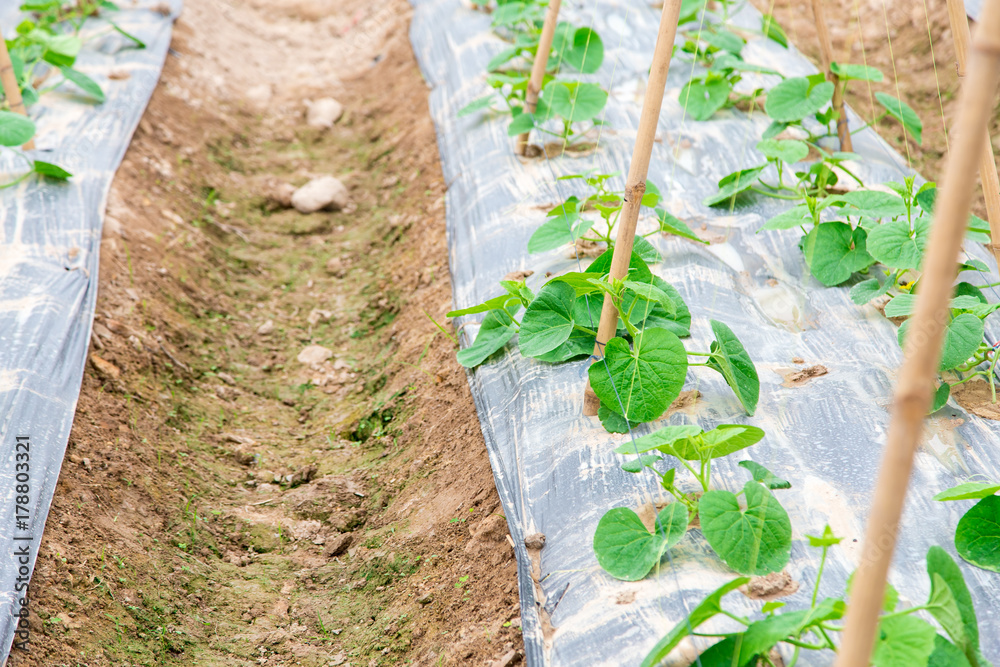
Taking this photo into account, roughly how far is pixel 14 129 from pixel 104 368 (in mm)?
1133

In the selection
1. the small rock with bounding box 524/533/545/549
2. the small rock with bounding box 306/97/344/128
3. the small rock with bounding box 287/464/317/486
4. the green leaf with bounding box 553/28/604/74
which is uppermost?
the green leaf with bounding box 553/28/604/74

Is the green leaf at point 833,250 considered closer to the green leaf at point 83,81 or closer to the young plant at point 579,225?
the young plant at point 579,225

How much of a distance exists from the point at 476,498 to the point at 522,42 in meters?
2.92

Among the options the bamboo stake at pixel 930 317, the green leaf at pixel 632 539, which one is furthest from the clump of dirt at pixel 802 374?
the bamboo stake at pixel 930 317

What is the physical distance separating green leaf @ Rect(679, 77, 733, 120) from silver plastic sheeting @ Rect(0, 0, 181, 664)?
101 inches

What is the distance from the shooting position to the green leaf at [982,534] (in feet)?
4.60

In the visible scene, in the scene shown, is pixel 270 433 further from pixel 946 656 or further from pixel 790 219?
pixel 946 656

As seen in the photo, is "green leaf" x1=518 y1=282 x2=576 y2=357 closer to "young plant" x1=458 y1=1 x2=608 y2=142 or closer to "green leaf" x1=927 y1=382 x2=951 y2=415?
"green leaf" x1=927 y1=382 x2=951 y2=415

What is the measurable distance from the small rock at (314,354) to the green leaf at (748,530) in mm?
1850

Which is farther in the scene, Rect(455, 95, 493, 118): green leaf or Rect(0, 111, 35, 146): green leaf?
Rect(455, 95, 493, 118): green leaf

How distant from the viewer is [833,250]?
2.25m

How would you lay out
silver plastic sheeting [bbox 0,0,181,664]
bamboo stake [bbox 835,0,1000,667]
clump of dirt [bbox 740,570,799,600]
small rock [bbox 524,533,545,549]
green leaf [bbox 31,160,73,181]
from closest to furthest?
bamboo stake [bbox 835,0,1000,667], clump of dirt [bbox 740,570,799,600], small rock [bbox 524,533,545,549], silver plastic sheeting [bbox 0,0,181,664], green leaf [bbox 31,160,73,181]

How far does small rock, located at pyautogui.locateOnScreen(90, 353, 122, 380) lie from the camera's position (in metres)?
2.29

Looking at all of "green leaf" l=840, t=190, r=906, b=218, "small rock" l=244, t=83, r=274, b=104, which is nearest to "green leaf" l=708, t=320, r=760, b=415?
"green leaf" l=840, t=190, r=906, b=218
